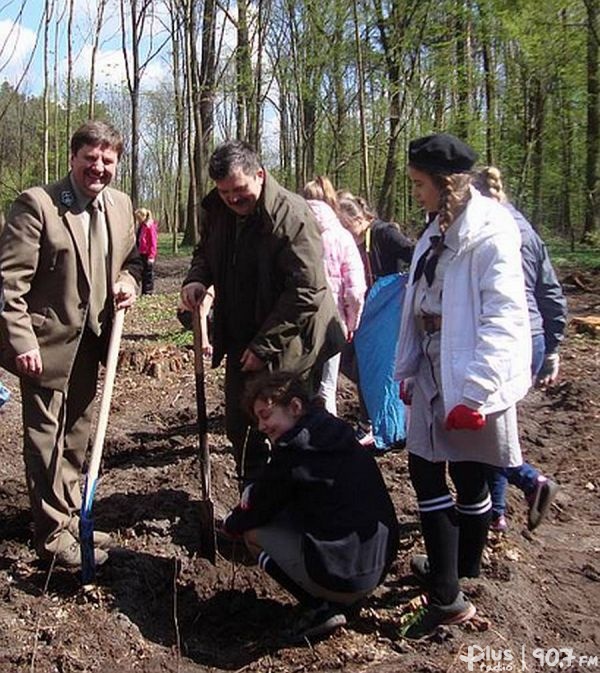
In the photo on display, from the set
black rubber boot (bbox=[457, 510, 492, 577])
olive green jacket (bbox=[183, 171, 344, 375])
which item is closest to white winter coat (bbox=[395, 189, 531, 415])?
black rubber boot (bbox=[457, 510, 492, 577])

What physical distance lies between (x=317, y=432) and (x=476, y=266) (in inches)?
35.2

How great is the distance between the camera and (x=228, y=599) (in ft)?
11.7

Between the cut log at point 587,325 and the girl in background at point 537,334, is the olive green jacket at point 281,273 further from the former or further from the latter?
the cut log at point 587,325

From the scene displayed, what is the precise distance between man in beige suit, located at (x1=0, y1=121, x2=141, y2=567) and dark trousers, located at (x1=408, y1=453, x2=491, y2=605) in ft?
5.00

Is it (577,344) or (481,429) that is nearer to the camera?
(481,429)

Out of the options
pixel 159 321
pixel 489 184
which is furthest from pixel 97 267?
pixel 159 321

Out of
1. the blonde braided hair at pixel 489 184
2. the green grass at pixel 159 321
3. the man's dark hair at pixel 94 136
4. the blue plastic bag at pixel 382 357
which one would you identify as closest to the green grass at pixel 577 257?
the green grass at pixel 159 321

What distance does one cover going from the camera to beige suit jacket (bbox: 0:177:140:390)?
3281 mm

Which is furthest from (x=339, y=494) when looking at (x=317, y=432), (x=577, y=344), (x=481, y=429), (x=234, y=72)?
(x=234, y=72)

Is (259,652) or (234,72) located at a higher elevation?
(234,72)

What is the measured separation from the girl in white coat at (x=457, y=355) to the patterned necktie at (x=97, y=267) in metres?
1.41

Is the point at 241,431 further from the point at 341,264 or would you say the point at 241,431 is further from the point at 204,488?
the point at 341,264

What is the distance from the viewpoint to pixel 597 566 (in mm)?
3893

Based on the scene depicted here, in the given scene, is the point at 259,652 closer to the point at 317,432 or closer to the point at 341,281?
the point at 317,432
